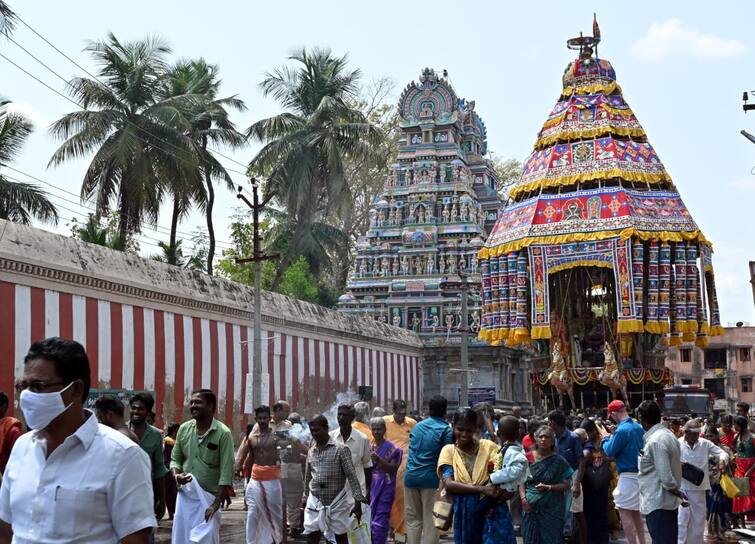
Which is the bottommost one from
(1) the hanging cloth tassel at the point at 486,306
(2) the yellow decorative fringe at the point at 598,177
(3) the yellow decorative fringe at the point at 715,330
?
(3) the yellow decorative fringe at the point at 715,330

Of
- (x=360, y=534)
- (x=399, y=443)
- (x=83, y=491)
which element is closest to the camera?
(x=83, y=491)

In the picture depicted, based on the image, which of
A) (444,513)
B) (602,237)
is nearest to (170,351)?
(602,237)

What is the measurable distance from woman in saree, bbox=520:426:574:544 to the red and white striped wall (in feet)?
34.0

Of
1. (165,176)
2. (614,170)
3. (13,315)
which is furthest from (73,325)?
(614,170)

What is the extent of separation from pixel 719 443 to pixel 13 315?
35.9ft

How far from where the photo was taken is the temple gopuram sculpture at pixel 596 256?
97.7 feet

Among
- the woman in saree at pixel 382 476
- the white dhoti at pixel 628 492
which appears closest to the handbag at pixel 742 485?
the white dhoti at pixel 628 492

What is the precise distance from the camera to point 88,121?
95.0ft

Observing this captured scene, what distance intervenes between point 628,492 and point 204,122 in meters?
27.4

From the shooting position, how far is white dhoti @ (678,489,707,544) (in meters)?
10.9

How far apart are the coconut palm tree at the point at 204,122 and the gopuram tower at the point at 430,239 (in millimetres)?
13081

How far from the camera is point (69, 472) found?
11.4 feet

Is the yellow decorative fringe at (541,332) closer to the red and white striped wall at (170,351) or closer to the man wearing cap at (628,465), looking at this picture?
the red and white striped wall at (170,351)

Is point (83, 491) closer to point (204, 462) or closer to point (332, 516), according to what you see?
point (204, 462)
